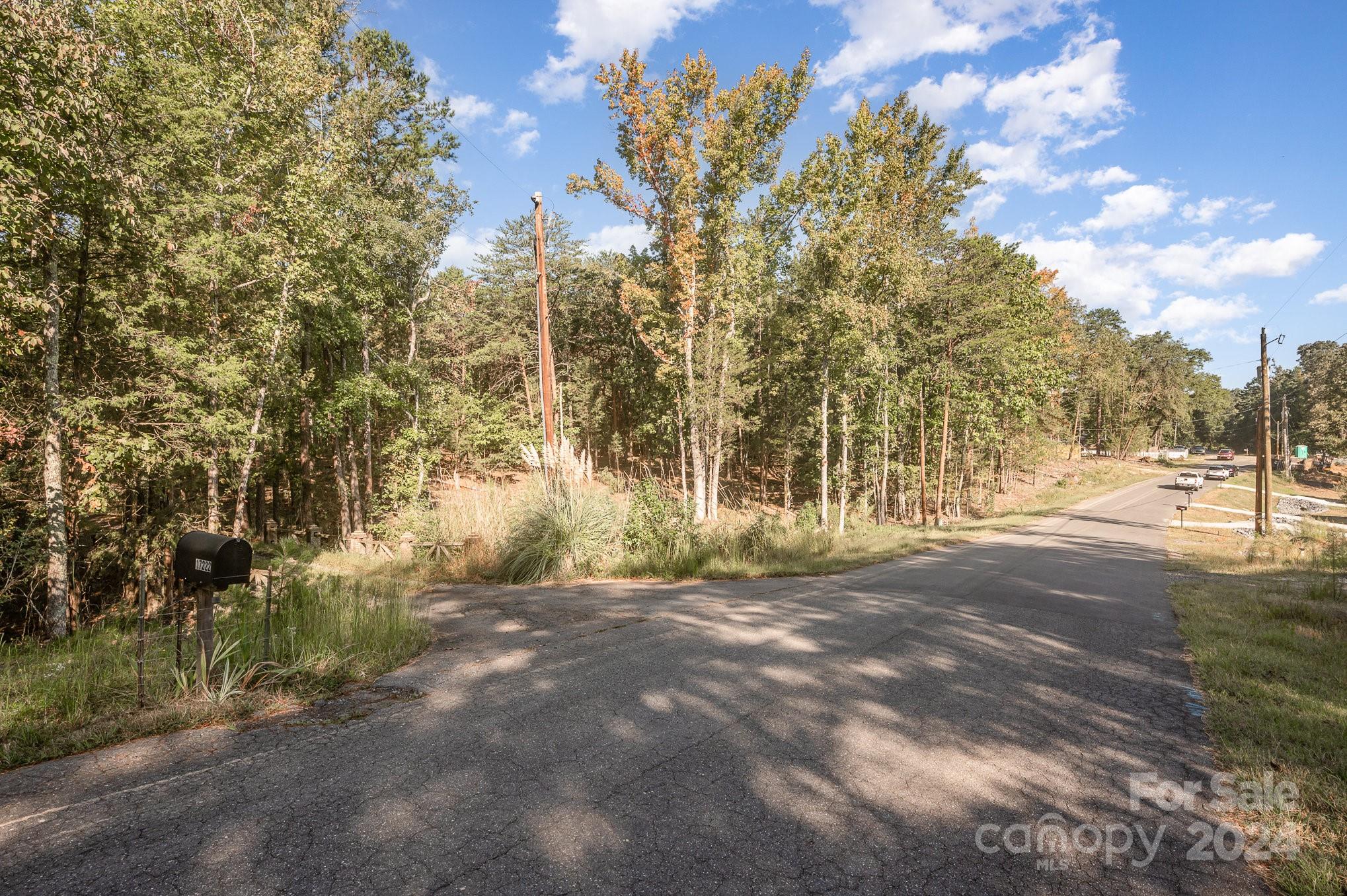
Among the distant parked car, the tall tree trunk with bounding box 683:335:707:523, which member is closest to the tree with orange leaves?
the tall tree trunk with bounding box 683:335:707:523

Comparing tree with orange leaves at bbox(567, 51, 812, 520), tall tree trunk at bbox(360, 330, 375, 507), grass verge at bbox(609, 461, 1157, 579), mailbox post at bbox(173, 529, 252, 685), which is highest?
tree with orange leaves at bbox(567, 51, 812, 520)

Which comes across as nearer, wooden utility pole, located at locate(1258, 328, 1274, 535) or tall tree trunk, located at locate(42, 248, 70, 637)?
tall tree trunk, located at locate(42, 248, 70, 637)

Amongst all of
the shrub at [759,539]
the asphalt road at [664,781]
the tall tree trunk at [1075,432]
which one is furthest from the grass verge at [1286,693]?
the tall tree trunk at [1075,432]

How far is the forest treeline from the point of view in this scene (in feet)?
26.0

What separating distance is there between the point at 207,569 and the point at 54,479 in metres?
6.94

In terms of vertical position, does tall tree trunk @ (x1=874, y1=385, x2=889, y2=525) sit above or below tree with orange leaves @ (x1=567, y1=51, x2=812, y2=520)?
below

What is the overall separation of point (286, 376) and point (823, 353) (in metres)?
15.5

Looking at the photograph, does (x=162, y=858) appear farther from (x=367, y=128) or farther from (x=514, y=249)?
(x=514, y=249)

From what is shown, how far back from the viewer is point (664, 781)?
2840 mm

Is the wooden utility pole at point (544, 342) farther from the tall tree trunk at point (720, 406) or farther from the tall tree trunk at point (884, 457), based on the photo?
the tall tree trunk at point (884, 457)

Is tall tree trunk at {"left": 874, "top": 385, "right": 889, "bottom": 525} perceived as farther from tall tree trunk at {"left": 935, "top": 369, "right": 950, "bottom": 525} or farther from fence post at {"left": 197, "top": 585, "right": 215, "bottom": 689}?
fence post at {"left": 197, "top": 585, "right": 215, "bottom": 689}

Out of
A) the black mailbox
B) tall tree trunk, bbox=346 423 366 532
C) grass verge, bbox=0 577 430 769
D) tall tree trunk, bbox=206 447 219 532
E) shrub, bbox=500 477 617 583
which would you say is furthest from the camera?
tall tree trunk, bbox=346 423 366 532

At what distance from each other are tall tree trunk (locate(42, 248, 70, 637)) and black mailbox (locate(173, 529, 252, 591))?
21.6ft

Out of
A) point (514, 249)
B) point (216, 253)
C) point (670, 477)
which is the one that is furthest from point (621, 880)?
point (514, 249)
